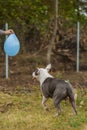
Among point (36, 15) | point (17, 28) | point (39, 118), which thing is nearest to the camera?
point (39, 118)

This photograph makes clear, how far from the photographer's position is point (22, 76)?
14.3 metres

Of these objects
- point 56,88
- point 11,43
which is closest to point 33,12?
point 11,43

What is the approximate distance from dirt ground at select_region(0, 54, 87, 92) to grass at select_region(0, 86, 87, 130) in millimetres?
1577

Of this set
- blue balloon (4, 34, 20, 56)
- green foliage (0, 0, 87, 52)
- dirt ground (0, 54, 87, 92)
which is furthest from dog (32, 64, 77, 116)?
green foliage (0, 0, 87, 52)

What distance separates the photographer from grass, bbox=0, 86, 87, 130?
8.03 m

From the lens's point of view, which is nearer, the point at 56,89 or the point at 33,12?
the point at 56,89

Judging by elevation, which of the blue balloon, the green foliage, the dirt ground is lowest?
the dirt ground

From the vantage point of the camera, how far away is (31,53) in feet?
55.1

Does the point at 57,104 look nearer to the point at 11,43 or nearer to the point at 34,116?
the point at 34,116

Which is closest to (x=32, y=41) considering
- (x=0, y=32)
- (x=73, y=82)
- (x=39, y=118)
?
(x=73, y=82)

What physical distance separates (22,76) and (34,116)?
5474 mm

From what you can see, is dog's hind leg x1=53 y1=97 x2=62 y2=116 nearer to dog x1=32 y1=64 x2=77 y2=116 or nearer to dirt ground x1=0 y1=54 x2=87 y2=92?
dog x1=32 y1=64 x2=77 y2=116

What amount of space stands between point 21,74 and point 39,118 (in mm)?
6178

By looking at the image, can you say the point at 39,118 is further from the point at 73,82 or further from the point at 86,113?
the point at 73,82
